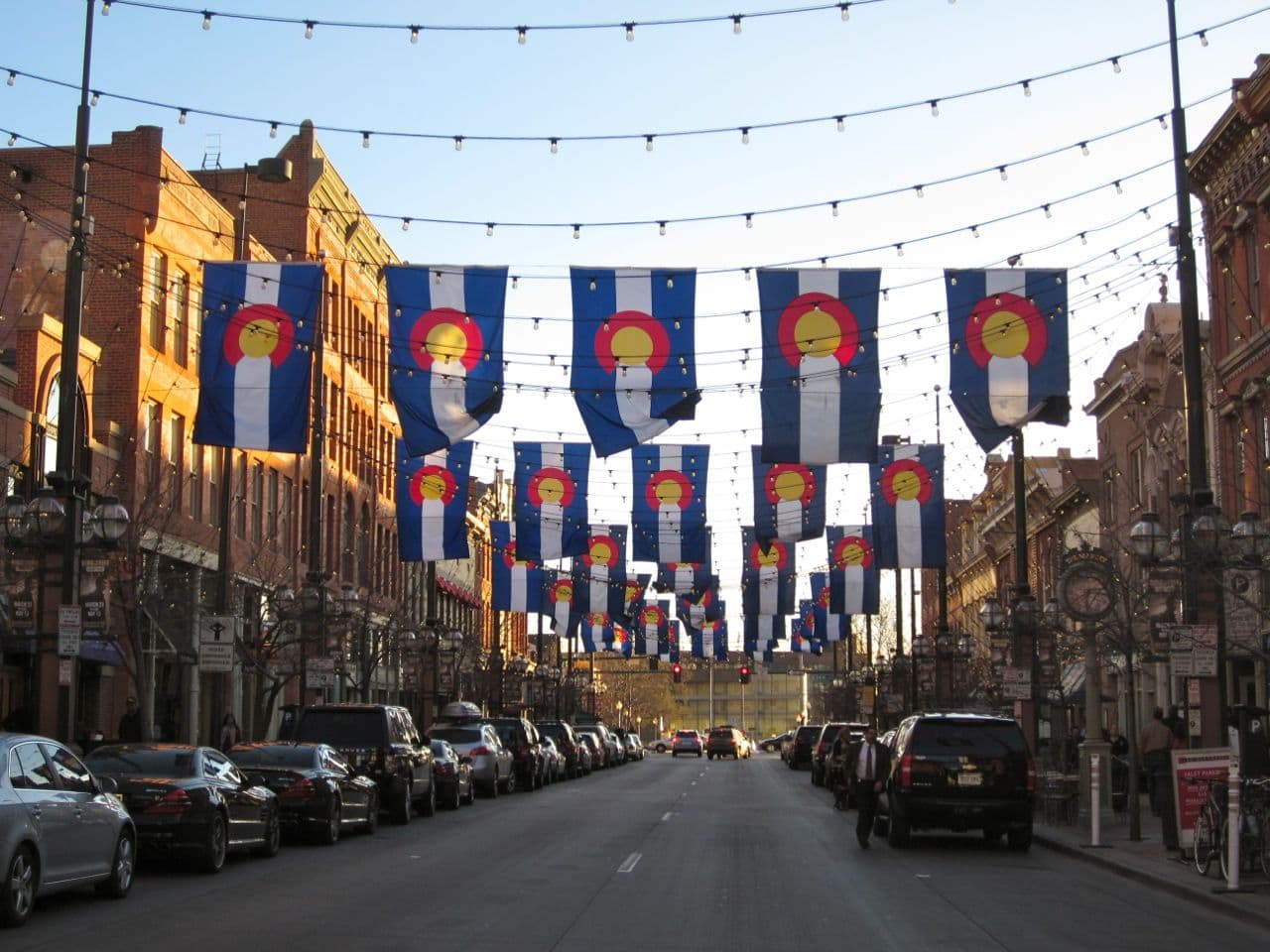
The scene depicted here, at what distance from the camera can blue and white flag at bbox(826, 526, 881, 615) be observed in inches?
2052

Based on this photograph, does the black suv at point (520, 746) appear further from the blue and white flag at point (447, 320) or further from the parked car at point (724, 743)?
the parked car at point (724, 743)

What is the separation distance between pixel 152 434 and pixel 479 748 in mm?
10536

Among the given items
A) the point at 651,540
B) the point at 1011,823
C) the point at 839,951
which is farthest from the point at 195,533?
the point at 839,951

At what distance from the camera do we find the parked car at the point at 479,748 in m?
37.4

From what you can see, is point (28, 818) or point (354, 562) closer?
point (28, 818)

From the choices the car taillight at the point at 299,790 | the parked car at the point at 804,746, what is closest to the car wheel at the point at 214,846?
the car taillight at the point at 299,790

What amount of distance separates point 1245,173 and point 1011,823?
59.4ft

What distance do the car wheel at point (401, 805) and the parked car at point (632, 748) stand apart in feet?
185

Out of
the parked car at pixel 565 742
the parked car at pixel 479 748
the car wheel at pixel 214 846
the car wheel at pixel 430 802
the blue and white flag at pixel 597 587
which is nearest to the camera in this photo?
the car wheel at pixel 214 846

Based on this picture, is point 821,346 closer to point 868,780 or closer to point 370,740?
point 868,780

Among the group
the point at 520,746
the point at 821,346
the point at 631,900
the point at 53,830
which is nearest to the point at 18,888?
the point at 53,830

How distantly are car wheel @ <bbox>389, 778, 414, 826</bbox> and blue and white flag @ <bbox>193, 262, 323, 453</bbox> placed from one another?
578 cm

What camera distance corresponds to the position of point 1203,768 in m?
19.2

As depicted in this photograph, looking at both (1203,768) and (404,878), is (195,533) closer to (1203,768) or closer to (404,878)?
(404,878)
